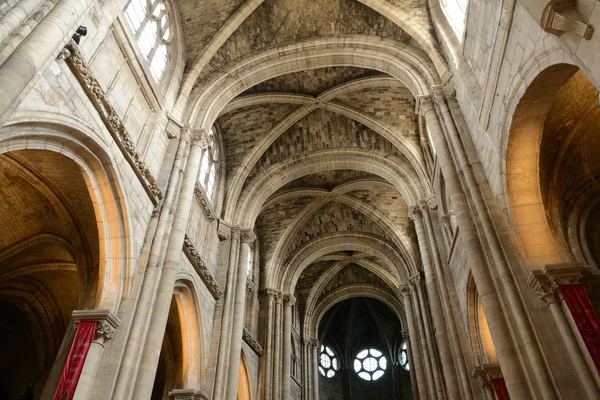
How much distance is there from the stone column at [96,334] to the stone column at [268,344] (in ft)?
32.8

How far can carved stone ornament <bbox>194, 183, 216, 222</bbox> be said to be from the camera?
12750 millimetres

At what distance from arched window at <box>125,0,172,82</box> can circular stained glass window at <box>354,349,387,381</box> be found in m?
24.0

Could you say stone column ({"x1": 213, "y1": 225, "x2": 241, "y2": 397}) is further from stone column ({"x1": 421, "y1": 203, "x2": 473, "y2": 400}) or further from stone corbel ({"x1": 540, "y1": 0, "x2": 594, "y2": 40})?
stone corbel ({"x1": 540, "y1": 0, "x2": 594, "y2": 40})

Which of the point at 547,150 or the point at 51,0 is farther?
the point at 547,150

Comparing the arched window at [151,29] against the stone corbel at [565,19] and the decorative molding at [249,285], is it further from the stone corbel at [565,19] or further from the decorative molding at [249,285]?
the decorative molding at [249,285]

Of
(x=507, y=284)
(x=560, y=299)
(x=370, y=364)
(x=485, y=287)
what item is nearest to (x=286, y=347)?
(x=485, y=287)

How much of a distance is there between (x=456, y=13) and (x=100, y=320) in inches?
389

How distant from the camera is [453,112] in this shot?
404 inches

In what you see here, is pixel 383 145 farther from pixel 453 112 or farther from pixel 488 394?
pixel 488 394

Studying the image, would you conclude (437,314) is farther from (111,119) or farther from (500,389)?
(111,119)

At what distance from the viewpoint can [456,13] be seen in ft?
35.4

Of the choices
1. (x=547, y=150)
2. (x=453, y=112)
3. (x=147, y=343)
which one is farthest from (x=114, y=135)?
(x=547, y=150)

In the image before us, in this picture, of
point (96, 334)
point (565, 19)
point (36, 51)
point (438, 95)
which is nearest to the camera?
point (565, 19)

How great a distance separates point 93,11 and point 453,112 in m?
7.42
